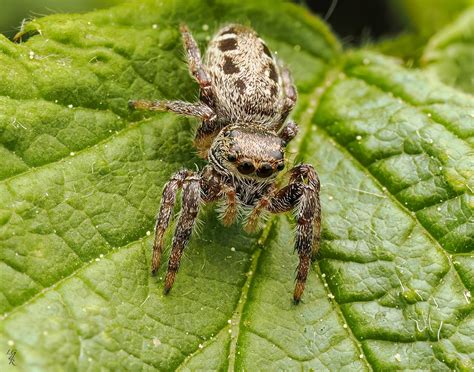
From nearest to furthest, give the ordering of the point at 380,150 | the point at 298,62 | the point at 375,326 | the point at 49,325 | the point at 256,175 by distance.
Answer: the point at 49,325, the point at 375,326, the point at 256,175, the point at 380,150, the point at 298,62

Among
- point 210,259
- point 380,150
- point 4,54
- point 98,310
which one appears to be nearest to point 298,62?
point 380,150

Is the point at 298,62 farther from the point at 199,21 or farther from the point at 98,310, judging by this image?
the point at 98,310

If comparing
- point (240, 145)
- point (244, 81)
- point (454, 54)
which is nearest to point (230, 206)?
point (240, 145)

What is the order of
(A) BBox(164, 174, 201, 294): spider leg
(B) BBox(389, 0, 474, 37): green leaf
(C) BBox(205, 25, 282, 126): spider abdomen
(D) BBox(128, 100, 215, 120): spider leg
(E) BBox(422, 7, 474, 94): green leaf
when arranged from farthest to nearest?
(B) BBox(389, 0, 474, 37): green leaf
(E) BBox(422, 7, 474, 94): green leaf
(C) BBox(205, 25, 282, 126): spider abdomen
(D) BBox(128, 100, 215, 120): spider leg
(A) BBox(164, 174, 201, 294): spider leg

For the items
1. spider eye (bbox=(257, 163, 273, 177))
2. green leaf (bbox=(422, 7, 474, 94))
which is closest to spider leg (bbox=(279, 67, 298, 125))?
spider eye (bbox=(257, 163, 273, 177))

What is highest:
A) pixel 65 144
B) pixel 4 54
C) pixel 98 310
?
pixel 4 54

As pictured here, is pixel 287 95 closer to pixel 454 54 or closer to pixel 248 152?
pixel 248 152

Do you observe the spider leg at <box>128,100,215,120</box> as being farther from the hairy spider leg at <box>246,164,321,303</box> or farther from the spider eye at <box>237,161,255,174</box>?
the hairy spider leg at <box>246,164,321,303</box>
